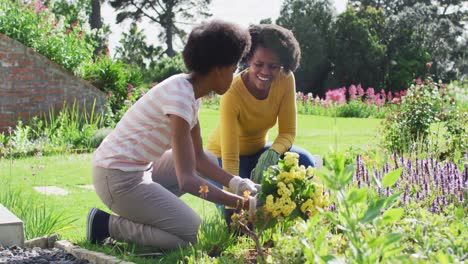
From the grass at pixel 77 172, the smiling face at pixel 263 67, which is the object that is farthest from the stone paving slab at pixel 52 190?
the smiling face at pixel 263 67

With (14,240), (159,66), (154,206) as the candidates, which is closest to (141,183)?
(154,206)

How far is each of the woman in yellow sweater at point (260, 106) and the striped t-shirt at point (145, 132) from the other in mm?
595

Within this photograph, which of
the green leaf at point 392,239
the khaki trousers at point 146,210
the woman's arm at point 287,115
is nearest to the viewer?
the green leaf at point 392,239

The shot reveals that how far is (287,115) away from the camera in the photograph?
14.9ft

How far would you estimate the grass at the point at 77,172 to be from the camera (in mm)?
4914

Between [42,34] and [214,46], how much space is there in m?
8.02

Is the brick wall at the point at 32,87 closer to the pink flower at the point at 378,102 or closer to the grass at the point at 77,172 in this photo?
the grass at the point at 77,172

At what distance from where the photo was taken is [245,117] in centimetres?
446

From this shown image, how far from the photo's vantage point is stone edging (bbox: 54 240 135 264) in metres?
3.48

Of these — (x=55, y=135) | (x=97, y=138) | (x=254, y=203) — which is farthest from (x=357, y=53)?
(x=254, y=203)

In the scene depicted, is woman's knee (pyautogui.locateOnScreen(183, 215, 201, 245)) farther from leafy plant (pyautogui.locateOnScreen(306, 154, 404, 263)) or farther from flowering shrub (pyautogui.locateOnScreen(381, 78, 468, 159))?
flowering shrub (pyautogui.locateOnScreen(381, 78, 468, 159))

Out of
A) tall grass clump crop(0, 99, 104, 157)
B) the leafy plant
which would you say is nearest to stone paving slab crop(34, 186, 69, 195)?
tall grass clump crop(0, 99, 104, 157)

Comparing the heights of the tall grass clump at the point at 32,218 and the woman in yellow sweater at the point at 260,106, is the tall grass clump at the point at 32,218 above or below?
below

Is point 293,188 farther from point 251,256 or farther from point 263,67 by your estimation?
point 263,67
